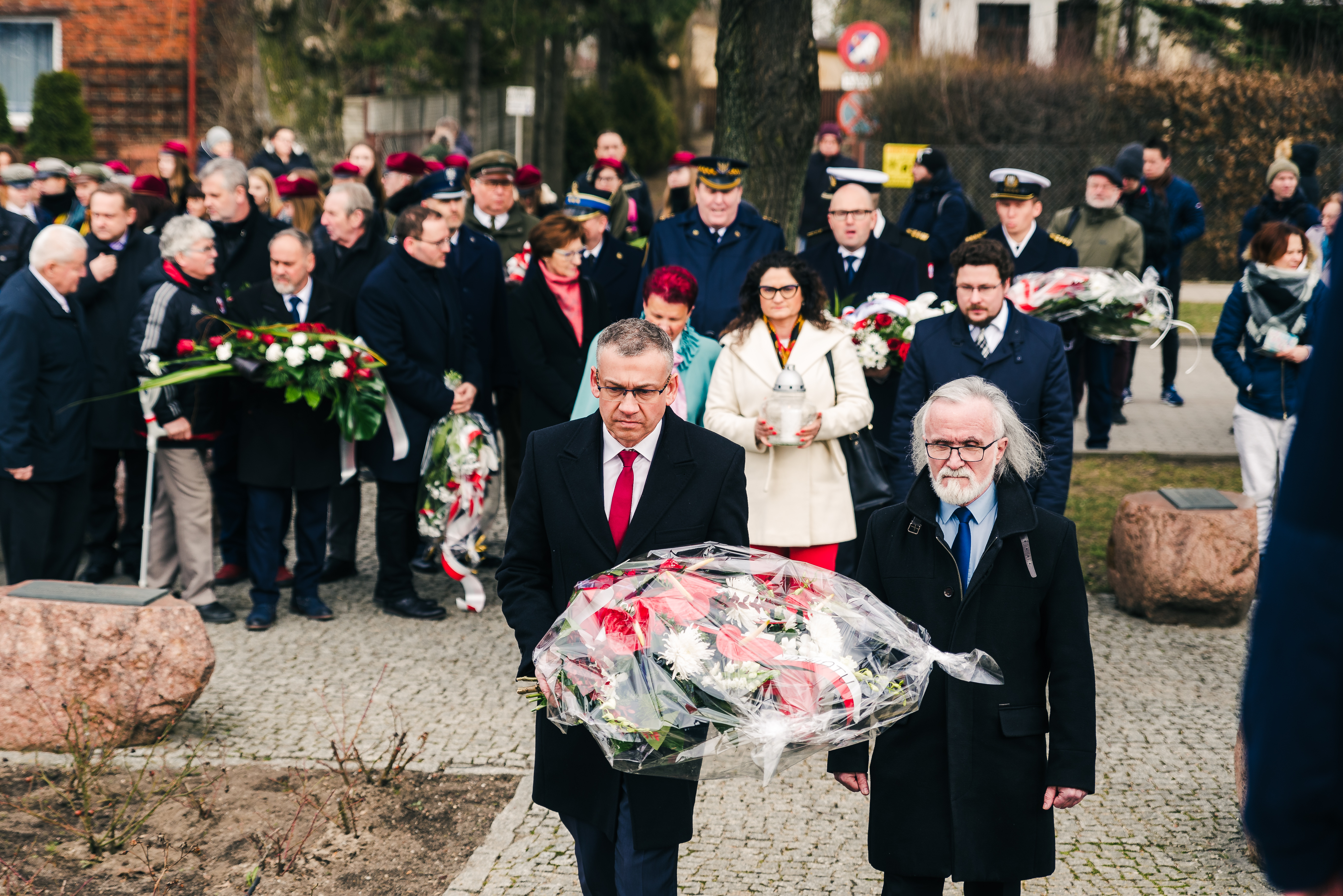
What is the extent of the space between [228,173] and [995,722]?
Result: 691cm

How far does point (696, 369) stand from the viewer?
253 inches

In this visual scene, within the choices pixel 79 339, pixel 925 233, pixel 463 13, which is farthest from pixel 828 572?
pixel 463 13

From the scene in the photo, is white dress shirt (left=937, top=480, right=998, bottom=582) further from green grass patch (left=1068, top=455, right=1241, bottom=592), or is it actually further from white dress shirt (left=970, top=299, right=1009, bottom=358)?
green grass patch (left=1068, top=455, right=1241, bottom=592)

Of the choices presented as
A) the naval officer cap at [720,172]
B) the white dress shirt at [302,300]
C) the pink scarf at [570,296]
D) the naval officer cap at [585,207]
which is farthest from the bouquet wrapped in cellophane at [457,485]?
the naval officer cap at [720,172]

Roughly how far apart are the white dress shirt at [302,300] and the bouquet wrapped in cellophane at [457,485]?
3.03 ft

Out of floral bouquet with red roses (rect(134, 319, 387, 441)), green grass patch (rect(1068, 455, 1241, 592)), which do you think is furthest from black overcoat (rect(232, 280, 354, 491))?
green grass patch (rect(1068, 455, 1241, 592))

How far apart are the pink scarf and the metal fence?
15.3 meters

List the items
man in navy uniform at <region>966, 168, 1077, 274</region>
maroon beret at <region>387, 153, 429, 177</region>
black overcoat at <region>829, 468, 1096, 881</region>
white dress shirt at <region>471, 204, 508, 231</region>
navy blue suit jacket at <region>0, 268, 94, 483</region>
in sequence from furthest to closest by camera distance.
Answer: maroon beret at <region>387, 153, 429, 177</region>, white dress shirt at <region>471, 204, 508, 231</region>, man in navy uniform at <region>966, 168, 1077, 274</region>, navy blue suit jacket at <region>0, 268, 94, 483</region>, black overcoat at <region>829, 468, 1096, 881</region>

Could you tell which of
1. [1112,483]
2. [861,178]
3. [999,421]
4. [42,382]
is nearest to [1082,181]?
[1112,483]

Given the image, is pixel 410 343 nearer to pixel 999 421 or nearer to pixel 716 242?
pixel 716 242

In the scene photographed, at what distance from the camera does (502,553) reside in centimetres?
886

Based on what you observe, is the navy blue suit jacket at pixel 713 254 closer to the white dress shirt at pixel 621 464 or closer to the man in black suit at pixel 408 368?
the man in black suit at pixel 408 368

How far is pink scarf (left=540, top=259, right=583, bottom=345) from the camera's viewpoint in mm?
7730

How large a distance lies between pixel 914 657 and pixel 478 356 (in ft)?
17.6
